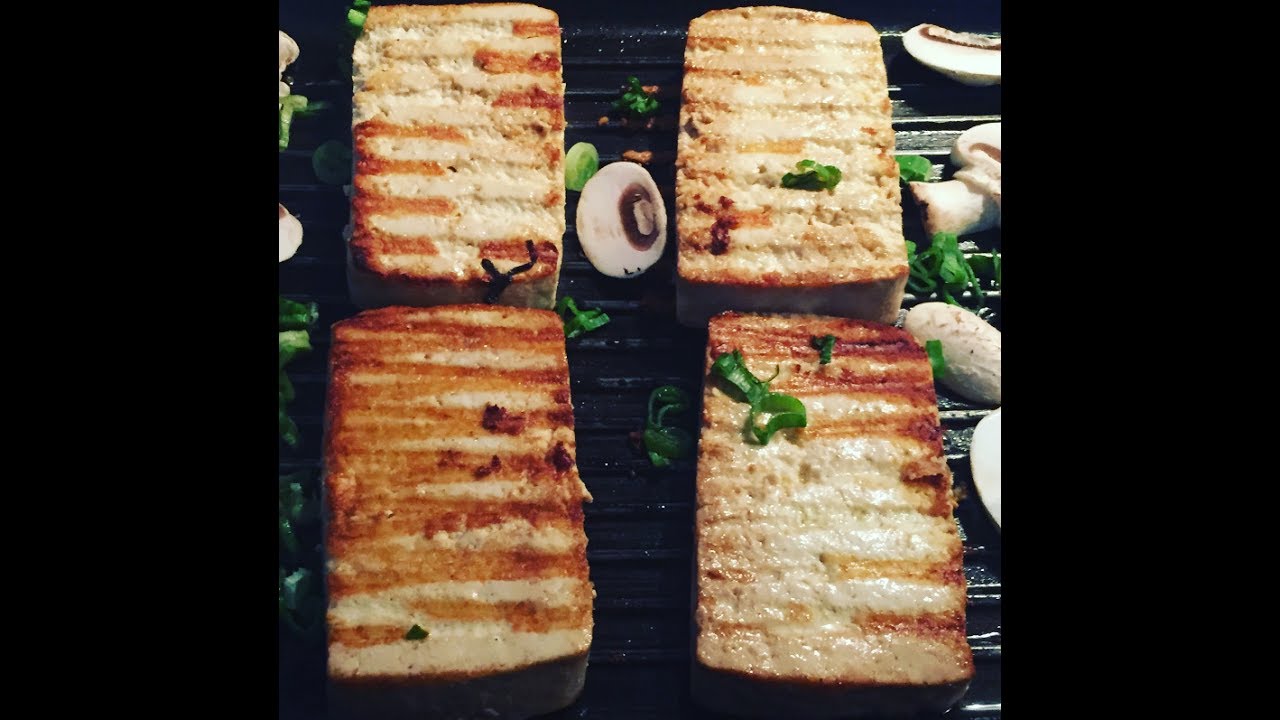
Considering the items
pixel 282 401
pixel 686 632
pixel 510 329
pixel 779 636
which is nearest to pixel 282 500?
pixel 282 401

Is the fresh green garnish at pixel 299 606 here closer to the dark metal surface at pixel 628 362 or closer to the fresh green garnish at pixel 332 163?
the dark metal surface at pixel 628 362

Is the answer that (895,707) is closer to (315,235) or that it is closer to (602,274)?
(602,274)

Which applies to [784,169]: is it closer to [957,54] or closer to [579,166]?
[579,166]

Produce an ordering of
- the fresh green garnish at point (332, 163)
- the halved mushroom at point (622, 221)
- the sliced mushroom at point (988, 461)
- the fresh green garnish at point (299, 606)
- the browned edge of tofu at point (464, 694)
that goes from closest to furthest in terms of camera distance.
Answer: the browned edge of tofu at point (464, 694) → the fresh green garnish at point (299, 606) → the sliced mushroom at point (988, 461) → the halved mushroom at point (622, 221) → the fresh green garnish at point (332, 163)

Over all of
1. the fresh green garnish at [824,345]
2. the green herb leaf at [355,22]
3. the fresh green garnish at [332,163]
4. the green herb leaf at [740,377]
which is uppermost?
the green herb leaf at [355,22]

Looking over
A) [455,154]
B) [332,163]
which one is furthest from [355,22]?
[455,154]

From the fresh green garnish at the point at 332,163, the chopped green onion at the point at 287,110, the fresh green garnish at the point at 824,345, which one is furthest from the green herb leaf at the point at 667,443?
the chopped green onion at the point at 287,110

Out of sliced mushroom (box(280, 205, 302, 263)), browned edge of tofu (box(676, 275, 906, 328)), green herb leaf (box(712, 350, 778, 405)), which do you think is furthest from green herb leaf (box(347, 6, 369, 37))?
green herb leaf (box(712, 350, 778, 405))
